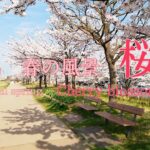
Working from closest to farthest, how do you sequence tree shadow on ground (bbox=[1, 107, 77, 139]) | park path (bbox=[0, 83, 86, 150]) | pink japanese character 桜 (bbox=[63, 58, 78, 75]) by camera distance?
park path (bbox=[0, 83, 86, 150]) → tree shadow on ground (bbox=[1, 107, 77, 139]) → pink japanese character 桜 (bbox=[63, 58, 78, 75])

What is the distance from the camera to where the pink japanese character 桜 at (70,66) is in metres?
25.1

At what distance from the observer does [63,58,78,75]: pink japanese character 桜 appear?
82.5ft

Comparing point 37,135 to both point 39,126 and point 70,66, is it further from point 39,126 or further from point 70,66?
point 70,66

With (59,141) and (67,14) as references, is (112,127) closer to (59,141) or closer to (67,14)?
(59,141)

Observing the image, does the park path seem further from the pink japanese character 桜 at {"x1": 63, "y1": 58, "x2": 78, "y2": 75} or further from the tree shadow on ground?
the pink japanese character 桜 at {"x1": 63, "y1": 58, "x2": 78, "y2": 75}

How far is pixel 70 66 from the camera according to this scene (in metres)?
25.6

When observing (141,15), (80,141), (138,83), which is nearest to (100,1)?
(141,15)

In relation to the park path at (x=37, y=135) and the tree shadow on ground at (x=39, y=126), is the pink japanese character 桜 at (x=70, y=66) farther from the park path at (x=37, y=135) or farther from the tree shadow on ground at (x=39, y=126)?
the park path at (x=37, y=135)

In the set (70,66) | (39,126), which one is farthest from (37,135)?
(70,66)

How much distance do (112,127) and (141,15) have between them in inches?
252

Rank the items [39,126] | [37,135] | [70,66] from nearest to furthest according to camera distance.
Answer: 1. [37,135]
2. [39,126]
3. [70,66]

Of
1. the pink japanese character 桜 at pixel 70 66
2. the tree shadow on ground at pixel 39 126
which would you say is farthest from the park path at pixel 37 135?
the pink japanese character 桜 at pixel 70 66

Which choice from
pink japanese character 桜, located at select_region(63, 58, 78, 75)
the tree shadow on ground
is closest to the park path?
the tree shadow on ground

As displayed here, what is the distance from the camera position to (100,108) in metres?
14.3
